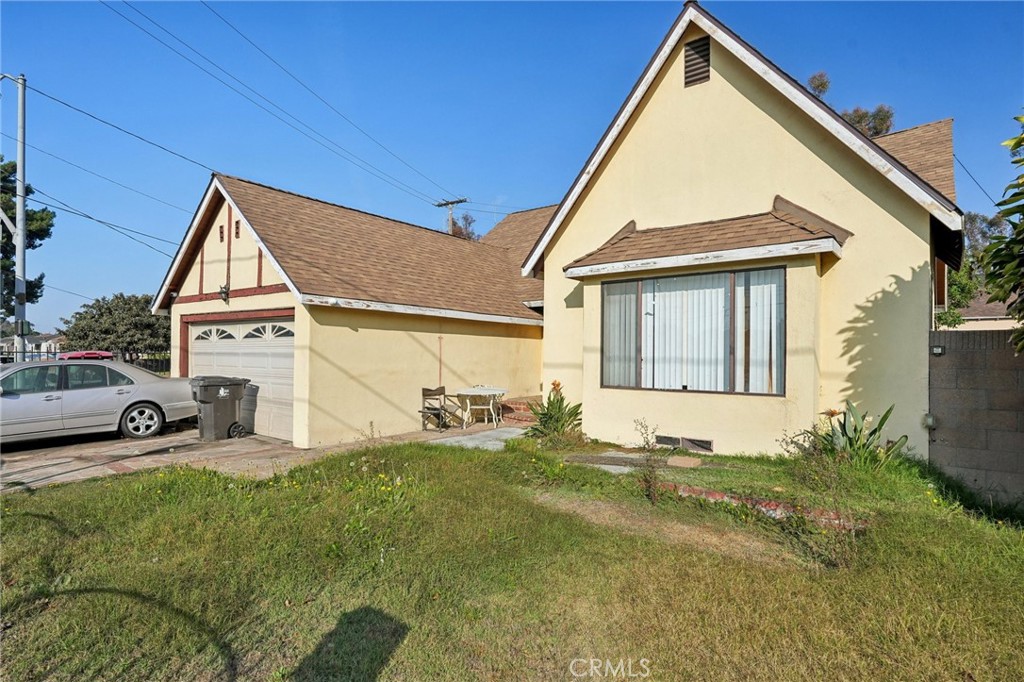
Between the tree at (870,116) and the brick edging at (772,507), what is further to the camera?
the tree at (870,116)

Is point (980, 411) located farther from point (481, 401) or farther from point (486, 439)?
point (481, 401)

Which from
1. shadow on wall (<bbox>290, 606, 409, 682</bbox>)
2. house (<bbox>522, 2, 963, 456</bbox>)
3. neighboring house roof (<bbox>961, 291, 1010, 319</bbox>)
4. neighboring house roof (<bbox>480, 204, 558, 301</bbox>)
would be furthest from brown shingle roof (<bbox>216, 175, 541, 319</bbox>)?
neighboring house roof (<bbox>961, 291, 1010, 319</bbox>)

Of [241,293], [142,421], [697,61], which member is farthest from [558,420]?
[142,421]

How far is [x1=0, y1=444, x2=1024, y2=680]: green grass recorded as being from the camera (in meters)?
3.24

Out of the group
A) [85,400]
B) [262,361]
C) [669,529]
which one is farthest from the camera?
[262,361]

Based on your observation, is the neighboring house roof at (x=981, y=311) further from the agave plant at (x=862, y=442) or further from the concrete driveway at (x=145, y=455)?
the concrete driveway at (x=145, y=455)

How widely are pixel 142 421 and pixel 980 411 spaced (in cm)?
1440

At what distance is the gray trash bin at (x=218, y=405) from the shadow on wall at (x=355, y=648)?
8851mm

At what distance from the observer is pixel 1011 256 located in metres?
4.55

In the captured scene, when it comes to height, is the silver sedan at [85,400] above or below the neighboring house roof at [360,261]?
below

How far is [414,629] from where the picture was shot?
3635mm

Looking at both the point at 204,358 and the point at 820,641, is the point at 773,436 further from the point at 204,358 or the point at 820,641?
the point at 204,358

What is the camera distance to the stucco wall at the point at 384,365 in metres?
10.5

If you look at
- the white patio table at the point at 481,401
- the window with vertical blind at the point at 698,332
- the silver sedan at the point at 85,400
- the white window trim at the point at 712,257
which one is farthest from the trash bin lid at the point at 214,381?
the window with vertical blind at the point at 698,332
